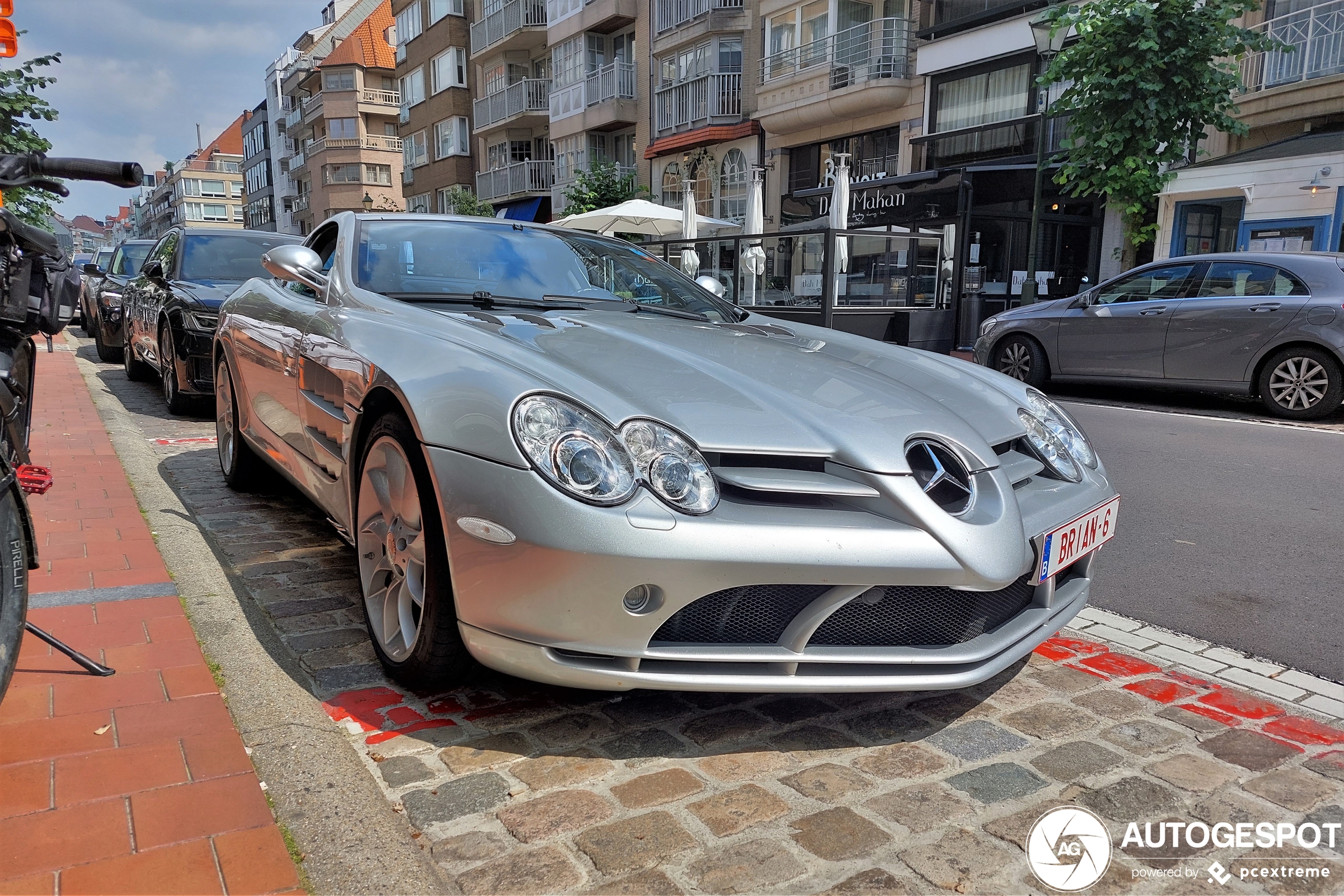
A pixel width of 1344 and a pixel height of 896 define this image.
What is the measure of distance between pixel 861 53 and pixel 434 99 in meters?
25.6

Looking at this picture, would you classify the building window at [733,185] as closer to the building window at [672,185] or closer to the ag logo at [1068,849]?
the building window at [672,185]

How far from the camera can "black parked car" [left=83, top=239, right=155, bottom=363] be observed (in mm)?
11812

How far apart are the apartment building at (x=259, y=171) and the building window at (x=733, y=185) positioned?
186 feet

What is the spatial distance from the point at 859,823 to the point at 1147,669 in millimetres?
1454

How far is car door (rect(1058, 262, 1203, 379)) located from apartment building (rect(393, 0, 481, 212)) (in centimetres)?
3196

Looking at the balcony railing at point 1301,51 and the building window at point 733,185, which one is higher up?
the balcony railing at point 1301,51

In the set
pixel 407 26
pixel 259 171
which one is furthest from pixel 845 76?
pixel 259 171

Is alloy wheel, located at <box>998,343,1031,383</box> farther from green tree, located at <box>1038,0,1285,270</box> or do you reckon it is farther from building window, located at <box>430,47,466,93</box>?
building window, located at <box>430,47,466,93</box>

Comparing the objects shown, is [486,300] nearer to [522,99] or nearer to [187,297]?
[187,297]

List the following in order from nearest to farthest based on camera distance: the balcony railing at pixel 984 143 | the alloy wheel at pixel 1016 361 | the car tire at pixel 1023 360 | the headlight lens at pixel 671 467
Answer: the headlight lens at pixel 671 467 < the car tire at pixel 1023 360 < the alloy wheel at pixel 1016 361 < the balcony railing at pixel 984 143

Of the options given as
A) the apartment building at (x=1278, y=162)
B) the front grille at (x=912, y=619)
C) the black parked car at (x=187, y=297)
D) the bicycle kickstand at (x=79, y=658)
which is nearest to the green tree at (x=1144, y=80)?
the apartment building at (x=1278, y=162)

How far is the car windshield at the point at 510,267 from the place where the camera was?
366 cm

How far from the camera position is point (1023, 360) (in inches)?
441

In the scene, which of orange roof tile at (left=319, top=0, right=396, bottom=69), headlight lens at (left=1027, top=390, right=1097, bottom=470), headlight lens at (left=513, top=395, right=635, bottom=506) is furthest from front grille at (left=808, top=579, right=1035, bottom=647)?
orange roof tile at (left=319, top=0, right=396, bottom=69)
